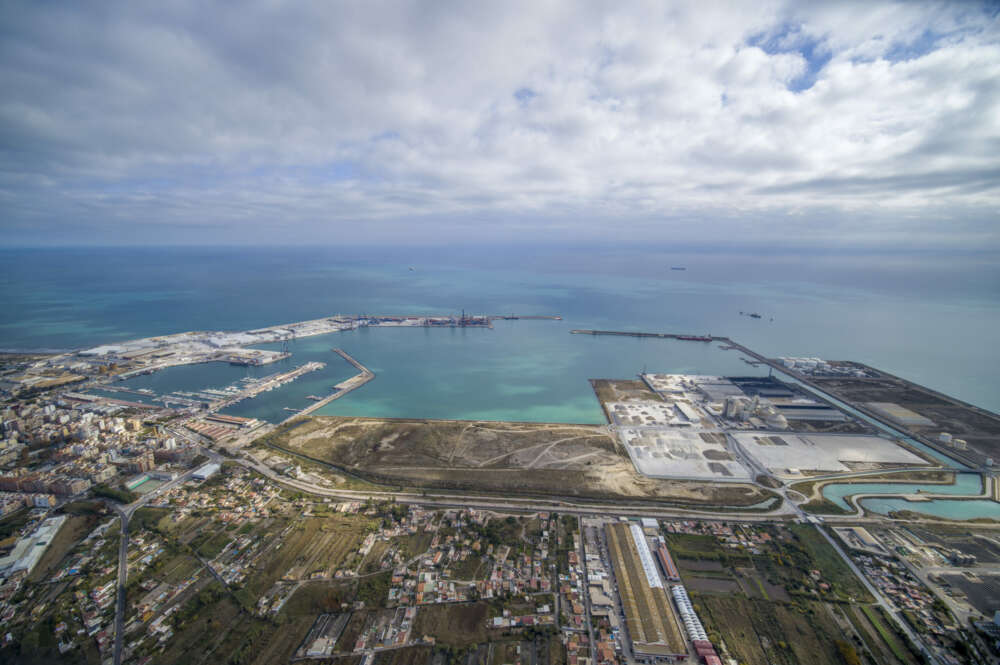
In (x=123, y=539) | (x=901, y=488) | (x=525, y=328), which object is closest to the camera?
(x=123, y=539)

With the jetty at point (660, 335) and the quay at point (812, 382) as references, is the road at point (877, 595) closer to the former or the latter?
the quay at point (812, 382)

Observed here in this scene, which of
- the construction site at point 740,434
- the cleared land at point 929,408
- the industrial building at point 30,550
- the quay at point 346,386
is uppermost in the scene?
the cleared land at point 929,408

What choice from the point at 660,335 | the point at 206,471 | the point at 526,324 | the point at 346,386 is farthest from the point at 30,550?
the point at 660,335

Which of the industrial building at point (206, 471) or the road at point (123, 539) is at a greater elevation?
the industrial building at point (206, 471)

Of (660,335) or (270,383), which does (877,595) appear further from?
(270,383)

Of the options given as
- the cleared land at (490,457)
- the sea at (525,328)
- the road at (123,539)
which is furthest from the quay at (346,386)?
the road at (123,539)

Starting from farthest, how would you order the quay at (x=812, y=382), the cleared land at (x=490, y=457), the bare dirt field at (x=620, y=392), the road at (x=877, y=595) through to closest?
the bare dirt field at (x=620, y=392)
the quay at (x=812, y=382)
the cleared land at (x=490, y=457)
the road at (x=877, y=595)

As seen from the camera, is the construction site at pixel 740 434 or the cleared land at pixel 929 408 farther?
the cleared land at pixel 929 408
